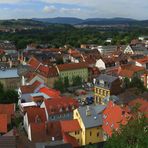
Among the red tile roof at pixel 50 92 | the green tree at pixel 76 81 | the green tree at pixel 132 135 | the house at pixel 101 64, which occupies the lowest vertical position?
the green tree at pixel 76 81

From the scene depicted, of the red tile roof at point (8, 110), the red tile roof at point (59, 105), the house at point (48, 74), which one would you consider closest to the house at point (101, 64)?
the house at point (48, 74)

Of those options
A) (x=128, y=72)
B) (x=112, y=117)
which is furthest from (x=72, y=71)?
(x=112, y=117)

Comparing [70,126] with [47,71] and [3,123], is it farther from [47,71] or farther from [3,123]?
[47,71]

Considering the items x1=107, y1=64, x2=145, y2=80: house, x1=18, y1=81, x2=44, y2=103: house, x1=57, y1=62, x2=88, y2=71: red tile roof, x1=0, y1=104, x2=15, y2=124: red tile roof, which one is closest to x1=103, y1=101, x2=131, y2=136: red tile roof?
x1=0, y1=104, x2=15, y2=124: red tile roof

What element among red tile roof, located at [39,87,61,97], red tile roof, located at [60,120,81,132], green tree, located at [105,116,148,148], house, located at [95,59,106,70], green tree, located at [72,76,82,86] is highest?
green tree, located at [105,116,148,148]

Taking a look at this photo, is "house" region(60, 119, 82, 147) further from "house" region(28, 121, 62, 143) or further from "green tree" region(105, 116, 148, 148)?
"green tree" region(105, 116, 148, 148)

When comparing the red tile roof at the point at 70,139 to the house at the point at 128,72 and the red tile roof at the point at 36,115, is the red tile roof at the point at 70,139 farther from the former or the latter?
Result: the house at the point at 128,72
